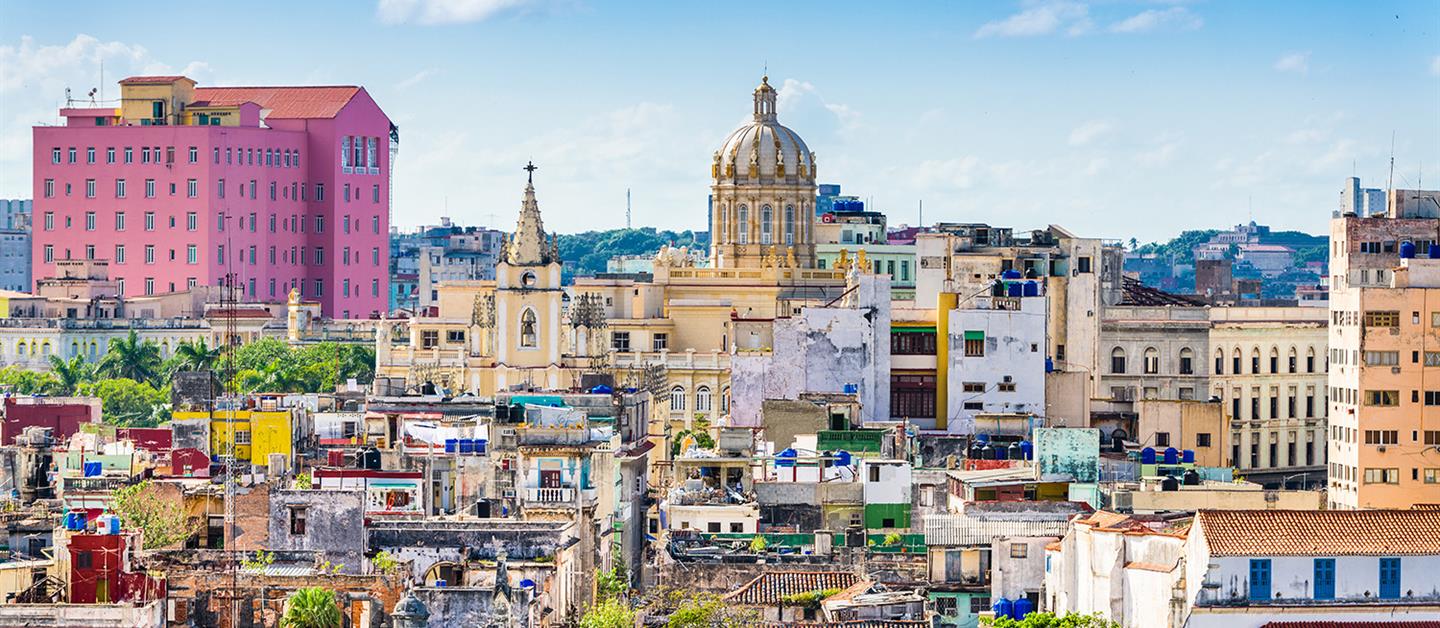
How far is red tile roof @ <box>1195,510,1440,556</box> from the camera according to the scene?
226 ft

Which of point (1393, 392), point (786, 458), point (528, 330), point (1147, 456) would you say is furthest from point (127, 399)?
point (1393, 392)

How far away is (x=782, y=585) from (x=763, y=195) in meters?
80.4

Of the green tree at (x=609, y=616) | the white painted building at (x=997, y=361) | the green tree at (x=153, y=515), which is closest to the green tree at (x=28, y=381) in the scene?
the white painted building at (x=997, y=361)

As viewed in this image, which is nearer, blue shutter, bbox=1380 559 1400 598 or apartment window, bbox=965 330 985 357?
blue shutter, bbox=1380 559 1400 598

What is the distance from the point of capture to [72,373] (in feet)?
576

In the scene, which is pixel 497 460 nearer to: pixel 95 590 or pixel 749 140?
pixel 95 590

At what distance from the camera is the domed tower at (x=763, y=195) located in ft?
519

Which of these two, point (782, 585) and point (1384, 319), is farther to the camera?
point (1384, 319)

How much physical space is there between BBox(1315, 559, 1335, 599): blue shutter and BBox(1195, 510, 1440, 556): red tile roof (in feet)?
0.56

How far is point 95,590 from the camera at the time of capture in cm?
7031

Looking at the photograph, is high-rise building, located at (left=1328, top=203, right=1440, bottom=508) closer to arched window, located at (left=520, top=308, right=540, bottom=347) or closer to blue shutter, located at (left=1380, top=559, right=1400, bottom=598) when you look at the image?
blue shutter, located at (left=1380, top=559, right=1400, bottom=598)

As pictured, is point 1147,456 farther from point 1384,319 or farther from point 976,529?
point 976,529

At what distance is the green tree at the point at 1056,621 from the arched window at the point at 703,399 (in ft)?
235

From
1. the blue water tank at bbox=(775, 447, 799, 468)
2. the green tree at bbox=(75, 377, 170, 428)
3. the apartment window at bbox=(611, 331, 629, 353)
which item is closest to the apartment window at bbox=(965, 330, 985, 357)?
the blue water tank at bbox=(775, 447, 799, 468)
